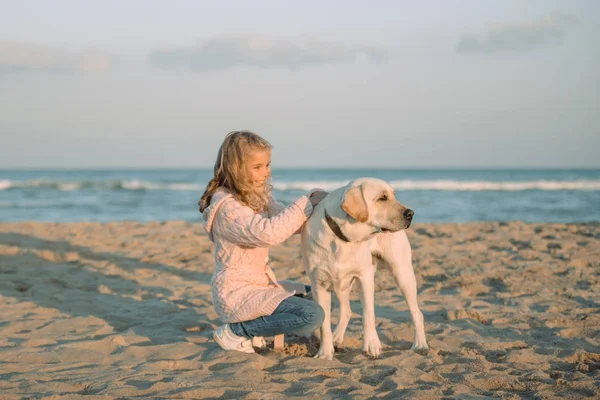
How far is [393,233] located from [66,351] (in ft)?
7.01

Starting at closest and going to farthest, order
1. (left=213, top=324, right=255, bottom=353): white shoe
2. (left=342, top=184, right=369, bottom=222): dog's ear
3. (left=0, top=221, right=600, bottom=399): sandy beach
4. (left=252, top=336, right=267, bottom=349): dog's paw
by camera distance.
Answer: (left=0, top=221, right=600, bottom=399): sandy beach, (left=342, top=184, right=369, bottom=222): dog's ear, (left=213, top=324, right=255, bottom=353): white shoe, (left=252, top=336, right=267, bottom=349): dog's paw

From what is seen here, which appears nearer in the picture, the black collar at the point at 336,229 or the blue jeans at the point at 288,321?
the black collar at the point at 336,229

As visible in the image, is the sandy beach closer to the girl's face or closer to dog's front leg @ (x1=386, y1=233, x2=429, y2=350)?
dog's front leg @ (x1=386, y1=233, x2=429, y2=350)

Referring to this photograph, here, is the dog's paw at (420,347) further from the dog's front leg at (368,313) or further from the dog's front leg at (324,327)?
the dog's front leg at (324,327)

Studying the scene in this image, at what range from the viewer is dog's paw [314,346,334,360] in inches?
142

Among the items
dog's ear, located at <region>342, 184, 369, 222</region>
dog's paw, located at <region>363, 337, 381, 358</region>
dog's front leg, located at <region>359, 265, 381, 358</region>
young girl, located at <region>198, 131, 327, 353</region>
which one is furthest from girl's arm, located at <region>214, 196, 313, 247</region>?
dog's paw, located at <region>363, 337, 381, 358</region>

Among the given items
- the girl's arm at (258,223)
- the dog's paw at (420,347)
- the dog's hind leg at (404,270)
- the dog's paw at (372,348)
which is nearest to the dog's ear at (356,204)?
the girl's arm at (258,223)

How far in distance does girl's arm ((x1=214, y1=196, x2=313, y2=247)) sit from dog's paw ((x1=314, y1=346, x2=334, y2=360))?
700mm

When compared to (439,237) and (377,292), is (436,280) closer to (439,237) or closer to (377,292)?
(377,292)

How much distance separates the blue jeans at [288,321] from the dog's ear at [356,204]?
65 centimetres

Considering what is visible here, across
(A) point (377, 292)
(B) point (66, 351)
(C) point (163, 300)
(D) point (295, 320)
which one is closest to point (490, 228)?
(A) point (377, 292)

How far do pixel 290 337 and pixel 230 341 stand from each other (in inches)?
24.2

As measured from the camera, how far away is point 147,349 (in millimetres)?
3744

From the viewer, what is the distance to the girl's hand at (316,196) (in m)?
3.71
